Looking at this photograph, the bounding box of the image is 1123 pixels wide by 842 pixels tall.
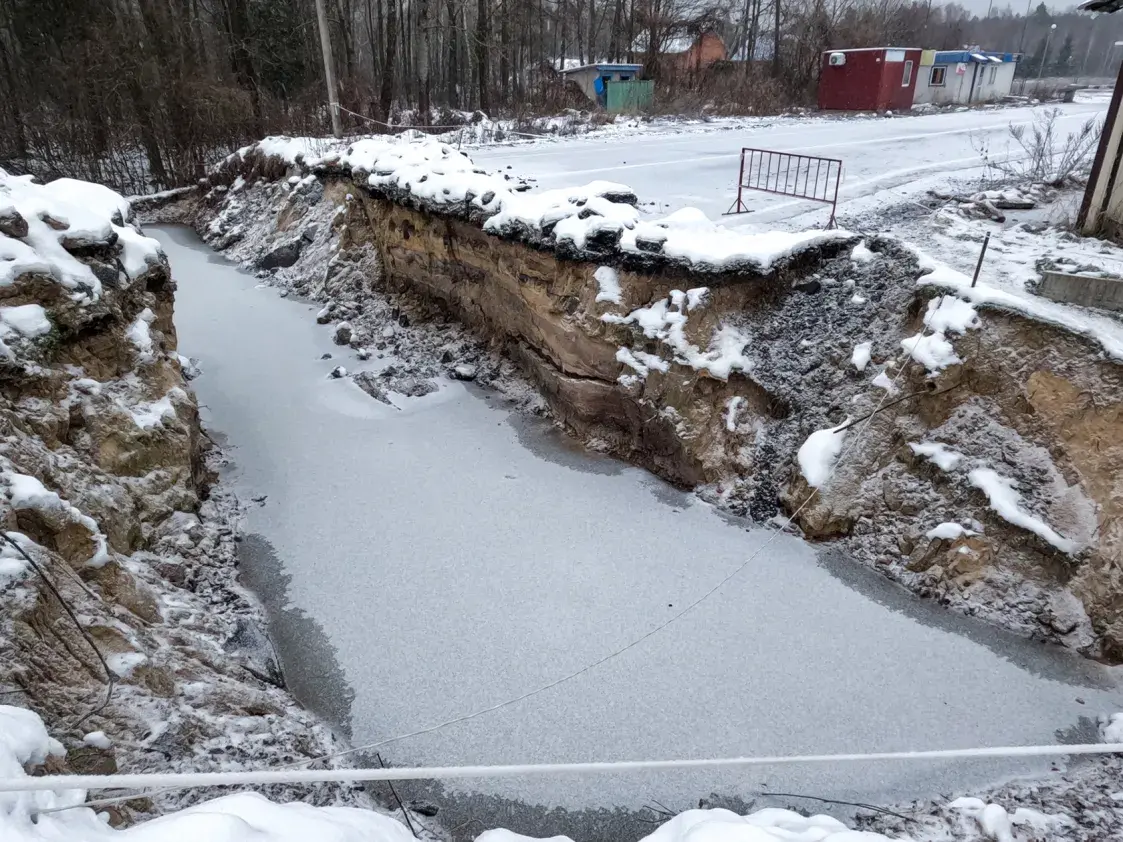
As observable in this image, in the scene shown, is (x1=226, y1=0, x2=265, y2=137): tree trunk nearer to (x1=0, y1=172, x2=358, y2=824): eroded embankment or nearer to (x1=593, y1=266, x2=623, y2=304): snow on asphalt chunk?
(x1=0, y1=172, x2=358, y2=824): eroded embankment

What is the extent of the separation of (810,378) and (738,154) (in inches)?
360

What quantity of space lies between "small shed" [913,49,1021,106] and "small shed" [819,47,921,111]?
1.29 m

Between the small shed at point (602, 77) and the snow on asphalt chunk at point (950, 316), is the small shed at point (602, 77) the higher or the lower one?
the higher one

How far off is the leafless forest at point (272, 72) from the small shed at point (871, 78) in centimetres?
175

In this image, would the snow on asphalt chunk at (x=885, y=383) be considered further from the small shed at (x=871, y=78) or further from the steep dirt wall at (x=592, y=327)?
the small shed at (x=871, y=78)

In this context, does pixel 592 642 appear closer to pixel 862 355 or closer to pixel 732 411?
pixel 732 411

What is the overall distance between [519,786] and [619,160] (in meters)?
12.5

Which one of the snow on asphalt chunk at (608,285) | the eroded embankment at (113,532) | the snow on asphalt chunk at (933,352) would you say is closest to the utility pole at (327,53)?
the eroded embankment at (113,532)

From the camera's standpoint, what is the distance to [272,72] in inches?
994

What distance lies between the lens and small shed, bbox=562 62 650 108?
2711 cm

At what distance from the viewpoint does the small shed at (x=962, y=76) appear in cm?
2741

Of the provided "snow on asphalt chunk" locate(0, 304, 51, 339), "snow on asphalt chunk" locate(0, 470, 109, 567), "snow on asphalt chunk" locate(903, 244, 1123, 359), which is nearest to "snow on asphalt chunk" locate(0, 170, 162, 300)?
"snow on asphalt chunk" locate(0, 304, 51, 339)

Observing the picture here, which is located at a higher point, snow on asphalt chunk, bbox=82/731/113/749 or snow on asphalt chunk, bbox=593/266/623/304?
snow on asphalt chunk, bbox=593/266/623/304


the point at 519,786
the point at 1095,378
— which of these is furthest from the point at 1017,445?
the point at 519,786
